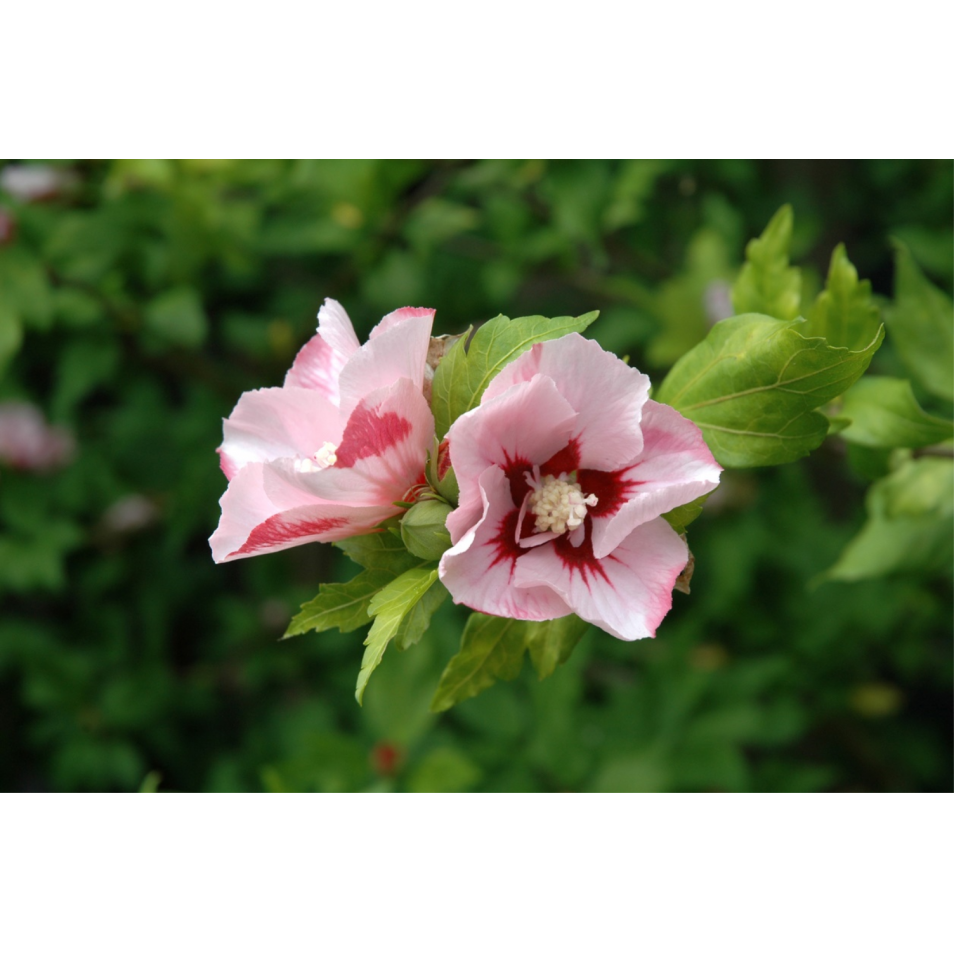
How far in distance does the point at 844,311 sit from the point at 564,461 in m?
0.52

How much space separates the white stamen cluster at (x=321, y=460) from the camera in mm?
783

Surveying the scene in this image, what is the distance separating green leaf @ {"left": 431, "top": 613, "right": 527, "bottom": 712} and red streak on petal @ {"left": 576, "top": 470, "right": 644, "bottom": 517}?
0.54ft

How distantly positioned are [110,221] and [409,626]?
1.56m

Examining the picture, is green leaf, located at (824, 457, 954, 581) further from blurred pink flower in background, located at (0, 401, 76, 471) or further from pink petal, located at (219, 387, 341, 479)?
blurred pink flower in background, located at (0, 401, 76, 471)

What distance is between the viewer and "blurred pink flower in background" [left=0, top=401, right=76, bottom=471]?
2369 mm

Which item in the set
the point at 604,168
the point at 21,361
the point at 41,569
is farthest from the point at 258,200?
the point at 41,569

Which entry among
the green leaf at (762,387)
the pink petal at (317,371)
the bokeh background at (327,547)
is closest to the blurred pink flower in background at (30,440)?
the bokeh background at (327,547)

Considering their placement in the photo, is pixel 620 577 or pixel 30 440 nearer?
pixel 620 577

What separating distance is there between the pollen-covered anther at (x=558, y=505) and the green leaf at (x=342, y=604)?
150 mm

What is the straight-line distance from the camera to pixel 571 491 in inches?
32.1

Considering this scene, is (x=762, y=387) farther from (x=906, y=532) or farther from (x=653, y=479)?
(x=906, y=532)

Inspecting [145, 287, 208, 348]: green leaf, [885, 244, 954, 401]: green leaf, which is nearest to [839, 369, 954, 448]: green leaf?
[885, 244, 954, 401]: green leaf

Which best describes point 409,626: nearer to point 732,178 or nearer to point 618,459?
point 618,459

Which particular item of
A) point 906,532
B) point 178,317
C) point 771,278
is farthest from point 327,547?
point 771,278
